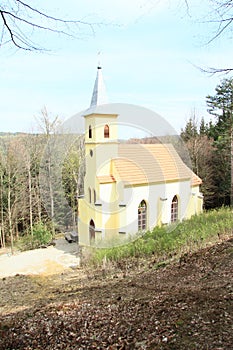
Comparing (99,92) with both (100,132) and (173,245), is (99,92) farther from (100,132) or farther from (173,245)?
(173,245)

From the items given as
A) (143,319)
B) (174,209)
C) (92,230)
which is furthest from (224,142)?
(143,319)

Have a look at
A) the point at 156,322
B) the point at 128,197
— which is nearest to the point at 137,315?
the point at 156,322

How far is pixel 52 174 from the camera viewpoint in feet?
76.4

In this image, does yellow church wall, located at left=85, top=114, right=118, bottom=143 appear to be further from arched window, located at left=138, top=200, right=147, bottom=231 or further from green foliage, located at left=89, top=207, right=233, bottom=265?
green foliage, located at left=89, top=207, right=233, bottom=265

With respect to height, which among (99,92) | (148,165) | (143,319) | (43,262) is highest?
(99,92)

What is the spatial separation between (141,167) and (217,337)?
564 inches

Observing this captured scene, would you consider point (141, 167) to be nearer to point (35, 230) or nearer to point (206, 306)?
point (35, 230)

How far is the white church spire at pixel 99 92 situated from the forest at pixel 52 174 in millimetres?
6548

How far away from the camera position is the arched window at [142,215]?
1684 centimetres

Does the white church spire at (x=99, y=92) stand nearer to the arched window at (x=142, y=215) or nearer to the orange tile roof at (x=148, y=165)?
the orange tile roof at (x=148, y=165)

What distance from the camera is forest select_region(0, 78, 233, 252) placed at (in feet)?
71.7

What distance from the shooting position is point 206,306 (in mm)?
4051

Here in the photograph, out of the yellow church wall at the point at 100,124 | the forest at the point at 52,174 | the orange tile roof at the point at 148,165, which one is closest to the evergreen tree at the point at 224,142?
the forest at the point at 52,174

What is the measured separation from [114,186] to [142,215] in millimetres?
2374
